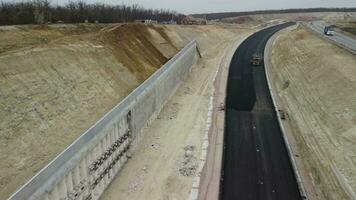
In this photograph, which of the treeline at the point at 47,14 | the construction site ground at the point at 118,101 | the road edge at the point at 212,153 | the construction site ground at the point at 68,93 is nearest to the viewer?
the construction site ground at the point at 68,93

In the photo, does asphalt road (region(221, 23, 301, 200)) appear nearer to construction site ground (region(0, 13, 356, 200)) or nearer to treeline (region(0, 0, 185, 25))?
construction site ground (region(0, 13, 356, 200))

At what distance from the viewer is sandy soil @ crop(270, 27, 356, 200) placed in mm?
20453

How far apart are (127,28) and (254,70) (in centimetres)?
1720

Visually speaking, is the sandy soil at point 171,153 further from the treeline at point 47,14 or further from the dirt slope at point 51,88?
the treeline at point 47,14

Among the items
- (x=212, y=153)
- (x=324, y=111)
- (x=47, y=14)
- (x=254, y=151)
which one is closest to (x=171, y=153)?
(x=212, y=153)

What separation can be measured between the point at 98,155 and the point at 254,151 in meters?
10.8

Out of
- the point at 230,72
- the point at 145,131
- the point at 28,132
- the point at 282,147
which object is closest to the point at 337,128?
the point at 282,147

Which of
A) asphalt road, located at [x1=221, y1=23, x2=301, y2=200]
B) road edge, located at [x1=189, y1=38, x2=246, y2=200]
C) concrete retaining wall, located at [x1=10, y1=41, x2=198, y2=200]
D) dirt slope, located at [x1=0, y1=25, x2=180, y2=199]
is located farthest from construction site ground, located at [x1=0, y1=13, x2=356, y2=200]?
asphalt road, located at [x1=221, y1=23, x2=301, y2=200]

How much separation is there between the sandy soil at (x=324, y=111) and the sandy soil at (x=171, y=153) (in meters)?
7.28

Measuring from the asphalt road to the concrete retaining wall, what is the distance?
638 cm

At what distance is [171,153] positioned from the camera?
82.9 ft

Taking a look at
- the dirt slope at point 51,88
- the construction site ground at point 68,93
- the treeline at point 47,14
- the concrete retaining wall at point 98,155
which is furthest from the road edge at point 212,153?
the treeline at point 47,14

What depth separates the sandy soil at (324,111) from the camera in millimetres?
20453

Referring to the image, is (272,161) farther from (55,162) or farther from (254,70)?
(254,70)
